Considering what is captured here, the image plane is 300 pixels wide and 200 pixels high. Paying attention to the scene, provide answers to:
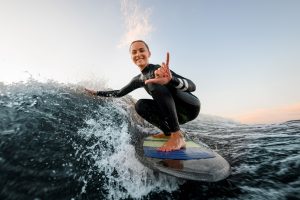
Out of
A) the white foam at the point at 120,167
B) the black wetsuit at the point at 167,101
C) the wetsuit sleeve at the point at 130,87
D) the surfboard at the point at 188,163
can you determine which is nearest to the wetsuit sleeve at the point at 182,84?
the black wetsuit at the point at 167,101

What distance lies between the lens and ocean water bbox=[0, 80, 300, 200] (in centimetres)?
289

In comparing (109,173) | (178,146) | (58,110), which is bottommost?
(109,173)

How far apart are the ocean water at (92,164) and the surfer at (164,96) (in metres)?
0.68

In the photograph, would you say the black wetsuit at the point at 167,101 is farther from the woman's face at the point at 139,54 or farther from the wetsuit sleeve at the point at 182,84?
the woman's face at the point at 139,54

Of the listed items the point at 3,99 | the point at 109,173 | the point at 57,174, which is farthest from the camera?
the point at 3,99

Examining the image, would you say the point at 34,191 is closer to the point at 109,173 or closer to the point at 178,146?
the point at 109,173

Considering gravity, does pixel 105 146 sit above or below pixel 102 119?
below

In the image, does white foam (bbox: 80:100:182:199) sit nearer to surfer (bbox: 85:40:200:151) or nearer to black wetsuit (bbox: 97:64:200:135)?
surfer (bbox: 85:40:200:151)

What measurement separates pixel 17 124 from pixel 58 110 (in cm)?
108

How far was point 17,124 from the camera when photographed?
3.99 m

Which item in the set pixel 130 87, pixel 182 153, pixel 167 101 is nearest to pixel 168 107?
pixel 167 101

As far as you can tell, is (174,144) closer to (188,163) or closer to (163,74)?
(188,163)

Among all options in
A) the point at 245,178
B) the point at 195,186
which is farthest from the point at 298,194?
the point at 195,186

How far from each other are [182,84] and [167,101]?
1.30 ft
